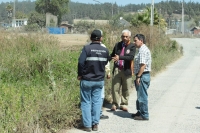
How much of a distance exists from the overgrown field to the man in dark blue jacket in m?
0.35

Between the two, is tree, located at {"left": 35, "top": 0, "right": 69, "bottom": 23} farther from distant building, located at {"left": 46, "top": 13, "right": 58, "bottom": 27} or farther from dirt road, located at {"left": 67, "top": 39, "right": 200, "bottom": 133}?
dirt road, located at {"left": 67, "top": 39, "right": 200, "bottom": 133}

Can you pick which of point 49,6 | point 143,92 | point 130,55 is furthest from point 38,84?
point 49,6

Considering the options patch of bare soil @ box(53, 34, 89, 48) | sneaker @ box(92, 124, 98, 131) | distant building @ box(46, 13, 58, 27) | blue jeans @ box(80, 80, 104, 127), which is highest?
distant building @ box(46, 13, 58, 27)

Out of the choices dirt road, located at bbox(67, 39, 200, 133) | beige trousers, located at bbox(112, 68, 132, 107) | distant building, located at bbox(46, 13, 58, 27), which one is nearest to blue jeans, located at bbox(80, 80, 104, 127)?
dirt road, located at bbox(67, 39, 200, 133)

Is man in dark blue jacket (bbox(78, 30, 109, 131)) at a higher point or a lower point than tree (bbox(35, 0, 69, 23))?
lower

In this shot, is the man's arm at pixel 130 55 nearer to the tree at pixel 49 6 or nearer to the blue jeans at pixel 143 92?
the blue jeans at pixel 143 92

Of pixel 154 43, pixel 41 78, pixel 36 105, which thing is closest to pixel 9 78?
pixel 41 78

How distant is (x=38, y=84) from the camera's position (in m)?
9.73

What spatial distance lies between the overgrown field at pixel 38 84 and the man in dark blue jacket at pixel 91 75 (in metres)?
0.35

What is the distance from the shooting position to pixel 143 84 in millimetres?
8453

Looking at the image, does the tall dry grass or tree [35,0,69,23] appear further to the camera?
tree [35,0,69,23]

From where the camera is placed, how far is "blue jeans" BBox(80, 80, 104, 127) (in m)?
7.48

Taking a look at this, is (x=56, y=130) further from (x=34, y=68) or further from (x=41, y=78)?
(x=34, y=68)

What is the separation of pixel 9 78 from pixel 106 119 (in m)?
3.34
